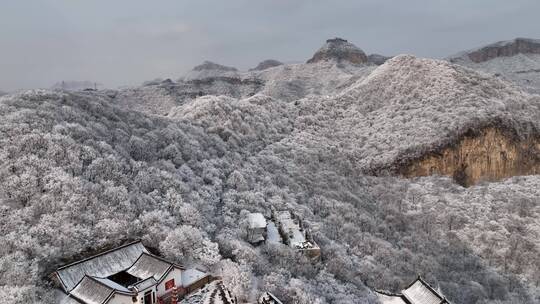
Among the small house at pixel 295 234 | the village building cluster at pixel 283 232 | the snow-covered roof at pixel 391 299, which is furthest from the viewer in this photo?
the village building cluster at pixel 283 232

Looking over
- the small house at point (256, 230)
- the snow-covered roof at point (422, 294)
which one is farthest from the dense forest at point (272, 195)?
the snow-covered roof at point (422, 294)

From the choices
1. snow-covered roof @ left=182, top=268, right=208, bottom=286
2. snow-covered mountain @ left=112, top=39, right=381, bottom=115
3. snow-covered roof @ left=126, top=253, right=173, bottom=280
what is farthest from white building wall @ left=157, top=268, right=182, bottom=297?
snow-covered mountain @ left=112, top=39, right=381, bottom=115

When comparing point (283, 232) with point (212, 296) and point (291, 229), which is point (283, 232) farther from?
point (212, 296)

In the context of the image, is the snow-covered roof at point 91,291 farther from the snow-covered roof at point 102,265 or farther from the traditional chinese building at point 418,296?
the traditional chinese building at point 418,296

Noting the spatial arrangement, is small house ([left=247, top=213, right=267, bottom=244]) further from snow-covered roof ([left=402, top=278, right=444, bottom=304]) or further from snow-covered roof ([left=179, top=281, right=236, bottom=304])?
snow-covered roof ([left=402, top=278, right=444, bottom=304])

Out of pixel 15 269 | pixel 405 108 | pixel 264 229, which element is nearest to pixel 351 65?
pixel 405 108

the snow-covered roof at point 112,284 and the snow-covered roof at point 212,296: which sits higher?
the snow-covered roof at point 112,284
